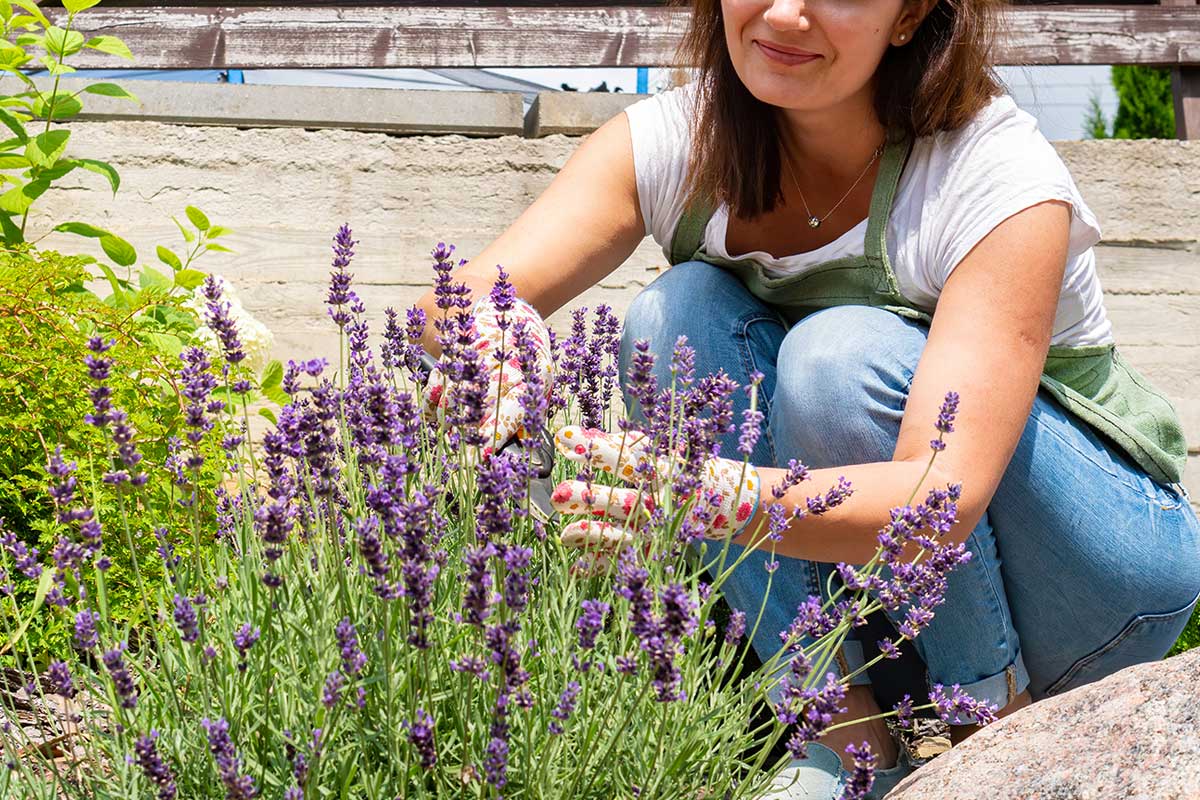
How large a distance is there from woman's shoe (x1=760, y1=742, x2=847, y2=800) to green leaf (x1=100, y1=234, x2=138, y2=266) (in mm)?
1755

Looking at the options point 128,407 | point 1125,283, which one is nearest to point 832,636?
point 128,407

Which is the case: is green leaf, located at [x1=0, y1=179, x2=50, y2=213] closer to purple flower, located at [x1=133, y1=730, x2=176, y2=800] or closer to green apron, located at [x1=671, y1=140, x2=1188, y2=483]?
green apron, located at [x1=671, y1=140, x2=1188, y2=483]

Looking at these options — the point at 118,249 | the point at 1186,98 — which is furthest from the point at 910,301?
the point at 1186,98

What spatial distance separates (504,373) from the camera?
1.86m

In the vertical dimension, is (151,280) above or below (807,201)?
below

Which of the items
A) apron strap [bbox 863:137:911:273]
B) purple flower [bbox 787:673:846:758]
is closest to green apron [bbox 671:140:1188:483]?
apron strap [bbox 863:137:911:273]

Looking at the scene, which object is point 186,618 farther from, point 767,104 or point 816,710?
point 767,104

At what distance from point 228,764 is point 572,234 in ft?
4.60

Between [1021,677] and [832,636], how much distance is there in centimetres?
95

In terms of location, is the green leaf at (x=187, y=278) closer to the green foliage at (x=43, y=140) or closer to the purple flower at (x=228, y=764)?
the green foliage at (x=43, y=140)

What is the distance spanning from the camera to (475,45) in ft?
14.8

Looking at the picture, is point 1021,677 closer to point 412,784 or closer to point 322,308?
point 412,784

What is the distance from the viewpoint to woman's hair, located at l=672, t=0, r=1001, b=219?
2.13 metres

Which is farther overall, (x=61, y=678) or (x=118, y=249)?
(x=118, y=249)
